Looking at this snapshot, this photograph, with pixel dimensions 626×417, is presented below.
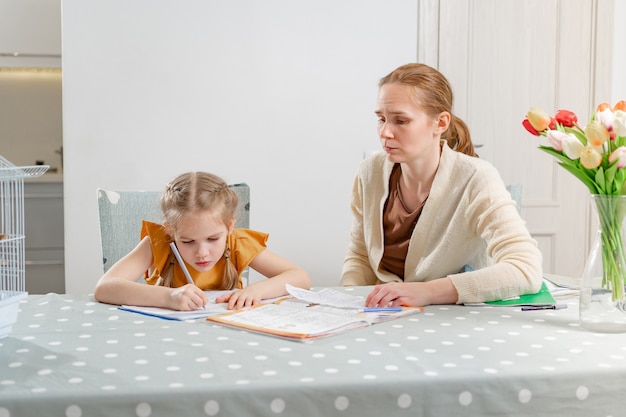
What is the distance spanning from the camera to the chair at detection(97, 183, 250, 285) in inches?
83.5

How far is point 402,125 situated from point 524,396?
40.1 inches

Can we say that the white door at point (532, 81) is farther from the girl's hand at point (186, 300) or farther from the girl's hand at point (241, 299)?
the girl's hand at point (186, 300)

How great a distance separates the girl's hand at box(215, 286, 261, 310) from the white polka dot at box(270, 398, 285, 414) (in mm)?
522

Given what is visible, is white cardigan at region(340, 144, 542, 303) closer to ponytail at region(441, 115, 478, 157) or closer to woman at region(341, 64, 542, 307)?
woman at region(341, 64, 542, 307)

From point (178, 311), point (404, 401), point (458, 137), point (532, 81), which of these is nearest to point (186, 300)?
point (178, 311)

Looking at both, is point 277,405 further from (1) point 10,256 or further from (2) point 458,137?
(2) point 458,137

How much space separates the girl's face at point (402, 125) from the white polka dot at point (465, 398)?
3.26 feet

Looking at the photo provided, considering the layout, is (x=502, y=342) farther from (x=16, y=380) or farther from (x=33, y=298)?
(x=33, y=298)

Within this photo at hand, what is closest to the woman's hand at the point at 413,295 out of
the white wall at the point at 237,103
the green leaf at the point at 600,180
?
the green leaf at the point at 600,180

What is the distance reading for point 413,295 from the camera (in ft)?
5.13

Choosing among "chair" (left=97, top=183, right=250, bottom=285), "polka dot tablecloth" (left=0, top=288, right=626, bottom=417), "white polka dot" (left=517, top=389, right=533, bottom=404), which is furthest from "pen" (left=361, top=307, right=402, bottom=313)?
"chair" (left=97, top=183, right=250, bottom=285)

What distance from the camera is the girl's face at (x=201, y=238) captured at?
5.73 ft

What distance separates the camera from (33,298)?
1.60 m

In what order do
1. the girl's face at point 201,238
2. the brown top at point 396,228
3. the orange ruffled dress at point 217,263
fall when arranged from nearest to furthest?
the girl's face at point 201,238 → the orange ruffled dress at point 217,263 → the brown top at point 396,228
